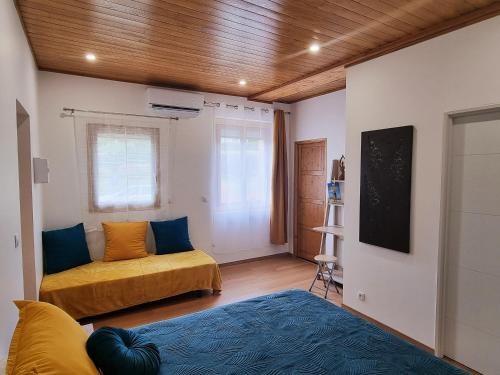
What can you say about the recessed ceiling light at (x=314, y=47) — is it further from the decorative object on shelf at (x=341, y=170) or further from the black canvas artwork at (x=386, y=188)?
the decorative object on shelf at (x=341, y=170)

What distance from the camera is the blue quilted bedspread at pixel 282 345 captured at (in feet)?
5.18

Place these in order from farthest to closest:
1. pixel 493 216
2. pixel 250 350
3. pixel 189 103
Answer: pixel 189 103, pixel 493 216, pixel 250 350

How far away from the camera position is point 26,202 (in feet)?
8.89

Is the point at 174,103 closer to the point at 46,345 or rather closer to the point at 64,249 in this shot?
the point at 64,249

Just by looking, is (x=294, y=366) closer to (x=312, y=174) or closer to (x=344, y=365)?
(x=344, y=365)

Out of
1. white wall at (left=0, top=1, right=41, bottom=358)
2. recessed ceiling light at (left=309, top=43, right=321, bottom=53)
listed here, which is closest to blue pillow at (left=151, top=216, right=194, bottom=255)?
white wall at (left=0, top=1, right=41, bottom=358)

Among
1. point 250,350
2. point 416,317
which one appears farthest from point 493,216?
point 250,350

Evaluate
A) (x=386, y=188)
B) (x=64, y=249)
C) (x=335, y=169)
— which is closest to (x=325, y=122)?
(x=335, y=169)

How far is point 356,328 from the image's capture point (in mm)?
1946

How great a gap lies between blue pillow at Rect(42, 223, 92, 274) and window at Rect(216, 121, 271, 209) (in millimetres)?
1956

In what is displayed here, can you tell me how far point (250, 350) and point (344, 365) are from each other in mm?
492

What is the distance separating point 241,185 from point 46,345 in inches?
156

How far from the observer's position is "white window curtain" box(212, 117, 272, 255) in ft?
16.0

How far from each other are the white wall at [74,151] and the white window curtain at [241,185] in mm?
221
